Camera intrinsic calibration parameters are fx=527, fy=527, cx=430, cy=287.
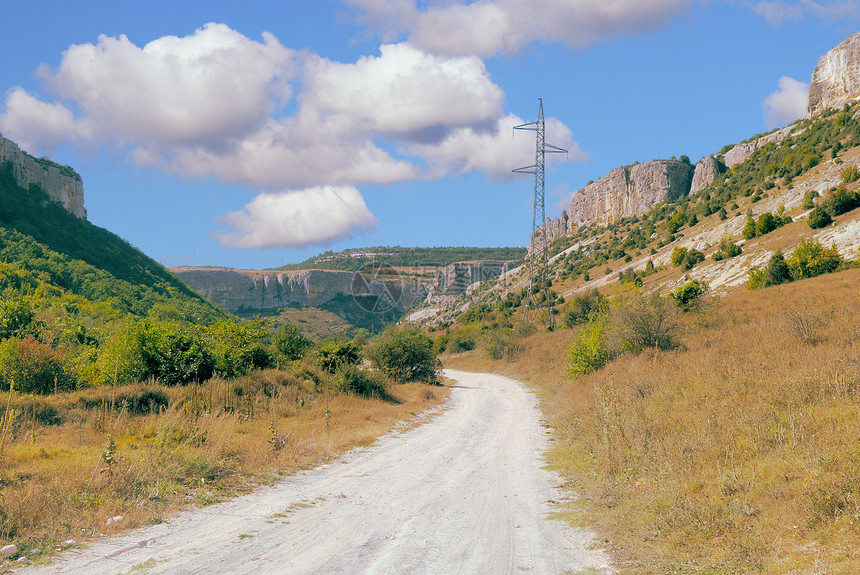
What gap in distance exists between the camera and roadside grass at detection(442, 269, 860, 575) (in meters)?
5.30

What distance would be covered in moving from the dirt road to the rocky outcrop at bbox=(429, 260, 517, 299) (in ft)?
415

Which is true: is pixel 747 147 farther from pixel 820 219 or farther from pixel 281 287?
pixel 281 287

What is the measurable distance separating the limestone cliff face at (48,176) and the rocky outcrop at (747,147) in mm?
117943

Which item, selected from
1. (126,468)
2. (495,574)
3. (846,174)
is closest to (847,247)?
(846,174)

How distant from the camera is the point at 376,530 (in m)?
6.69

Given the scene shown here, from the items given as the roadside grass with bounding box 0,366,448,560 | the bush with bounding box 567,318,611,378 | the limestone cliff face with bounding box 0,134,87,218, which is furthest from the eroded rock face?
the roadside grass with bounding box 0,366,448,560

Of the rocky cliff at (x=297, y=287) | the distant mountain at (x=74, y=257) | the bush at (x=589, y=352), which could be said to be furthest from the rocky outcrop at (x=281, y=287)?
the bush at (x=589, y=352)

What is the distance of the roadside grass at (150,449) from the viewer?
657 centimetres

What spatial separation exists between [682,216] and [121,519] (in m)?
76.9

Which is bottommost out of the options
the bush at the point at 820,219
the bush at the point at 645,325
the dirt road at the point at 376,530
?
the dirt road at the point at 376,530

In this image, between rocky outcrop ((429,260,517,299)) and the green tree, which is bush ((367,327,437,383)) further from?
rocky outcrop ((429,260,517,299))

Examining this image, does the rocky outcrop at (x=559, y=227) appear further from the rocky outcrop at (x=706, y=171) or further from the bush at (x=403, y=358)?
the bush at (x=403, y=358)

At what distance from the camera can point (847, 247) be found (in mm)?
31484

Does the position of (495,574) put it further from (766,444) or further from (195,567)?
(766,444)
